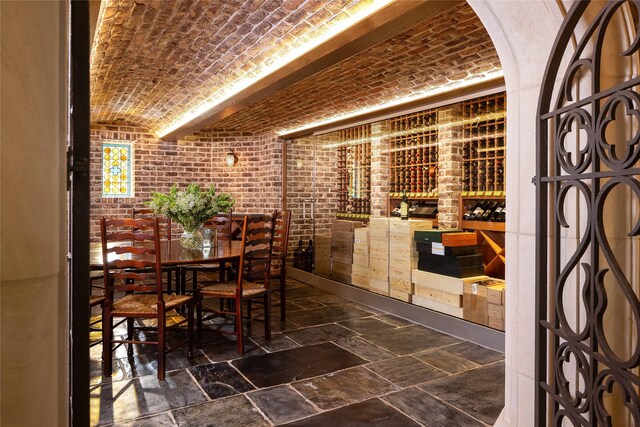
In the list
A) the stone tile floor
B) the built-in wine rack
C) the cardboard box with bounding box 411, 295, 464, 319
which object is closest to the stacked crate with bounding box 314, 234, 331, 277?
the cardboard box with bounding box 411, 295, 464, 319

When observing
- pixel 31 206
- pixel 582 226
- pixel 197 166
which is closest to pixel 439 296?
pixel 582 226

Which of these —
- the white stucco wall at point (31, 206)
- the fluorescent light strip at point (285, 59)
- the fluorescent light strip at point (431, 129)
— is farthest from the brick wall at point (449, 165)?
the white stucco wall at point (31, 206)

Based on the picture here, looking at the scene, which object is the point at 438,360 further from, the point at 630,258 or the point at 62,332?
the point at 62,332

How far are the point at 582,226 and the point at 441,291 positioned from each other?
313 centimetres

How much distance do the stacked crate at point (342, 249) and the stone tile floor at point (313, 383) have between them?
1.69 metres

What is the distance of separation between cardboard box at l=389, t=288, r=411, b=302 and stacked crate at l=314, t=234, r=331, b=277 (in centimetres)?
147

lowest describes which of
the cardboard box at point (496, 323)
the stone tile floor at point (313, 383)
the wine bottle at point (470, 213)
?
the stone tile floor at point (313, 383)

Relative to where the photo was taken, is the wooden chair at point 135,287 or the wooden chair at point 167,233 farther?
the wooden chair at point 167,233

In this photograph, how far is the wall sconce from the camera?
7.74 m

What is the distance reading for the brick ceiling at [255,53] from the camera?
306 centimetres

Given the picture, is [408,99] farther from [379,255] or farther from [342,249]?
[342,249]

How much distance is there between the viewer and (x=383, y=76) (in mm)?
4211

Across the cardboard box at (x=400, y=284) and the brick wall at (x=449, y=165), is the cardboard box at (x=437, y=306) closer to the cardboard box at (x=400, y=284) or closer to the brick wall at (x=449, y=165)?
the cardboard box at (x=400, y=284)

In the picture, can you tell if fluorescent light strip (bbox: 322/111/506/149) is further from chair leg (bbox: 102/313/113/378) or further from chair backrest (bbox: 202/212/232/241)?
chair leg (bbox: 102/313/113/378)
